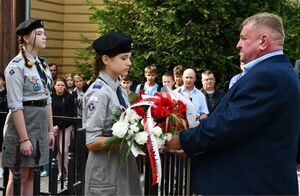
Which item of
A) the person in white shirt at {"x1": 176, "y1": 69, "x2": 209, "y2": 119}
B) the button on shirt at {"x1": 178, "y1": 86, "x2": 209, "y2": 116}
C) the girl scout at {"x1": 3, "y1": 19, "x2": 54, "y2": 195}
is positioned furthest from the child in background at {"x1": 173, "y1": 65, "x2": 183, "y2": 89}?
the girl scout at {"x1": 3, "y1": 19, "x2": 54, "y2": 195}

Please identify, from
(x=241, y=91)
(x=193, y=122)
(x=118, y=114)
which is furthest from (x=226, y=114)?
(x=118, y=114)

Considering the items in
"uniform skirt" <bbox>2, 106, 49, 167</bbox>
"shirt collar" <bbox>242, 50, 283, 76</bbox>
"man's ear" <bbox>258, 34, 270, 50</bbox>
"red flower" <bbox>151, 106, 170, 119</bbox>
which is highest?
"man's ear" <bbox>258, 34, 270, 50</bbox>

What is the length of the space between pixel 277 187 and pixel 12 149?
101 inches

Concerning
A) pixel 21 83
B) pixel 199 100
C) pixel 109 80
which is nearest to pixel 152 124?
pixel 109 80

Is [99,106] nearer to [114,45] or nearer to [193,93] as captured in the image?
[114,45]

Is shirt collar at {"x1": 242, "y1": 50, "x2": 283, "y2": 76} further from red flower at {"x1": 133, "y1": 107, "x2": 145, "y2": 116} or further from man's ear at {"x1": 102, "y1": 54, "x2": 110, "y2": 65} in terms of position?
man's ear at {"x1": 102, "y1": 54, "x2": 110, "y2": 65}

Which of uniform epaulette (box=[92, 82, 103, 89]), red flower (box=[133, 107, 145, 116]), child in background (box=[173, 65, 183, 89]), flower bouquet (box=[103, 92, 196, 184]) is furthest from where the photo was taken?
child in background (box=[173, 65, 183, 89])

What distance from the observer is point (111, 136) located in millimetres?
3459

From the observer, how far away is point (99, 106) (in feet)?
11.3

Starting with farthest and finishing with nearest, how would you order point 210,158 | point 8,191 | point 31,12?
1. point 31,12
2. point 8,191
3. point 210,158

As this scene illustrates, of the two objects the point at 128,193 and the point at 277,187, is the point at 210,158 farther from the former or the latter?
the point at 128,193

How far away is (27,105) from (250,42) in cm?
229

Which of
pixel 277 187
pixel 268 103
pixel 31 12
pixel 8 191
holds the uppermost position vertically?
pixel 31 12

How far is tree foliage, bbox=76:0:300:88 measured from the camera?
8648mm
